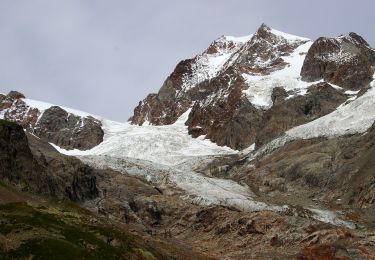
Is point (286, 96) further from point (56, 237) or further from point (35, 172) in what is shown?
point (56, 237)

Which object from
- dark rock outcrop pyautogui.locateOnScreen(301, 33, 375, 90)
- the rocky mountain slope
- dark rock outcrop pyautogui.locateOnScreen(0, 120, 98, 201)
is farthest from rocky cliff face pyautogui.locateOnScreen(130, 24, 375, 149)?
dark rock outcrop pyautogui.locateOnScreen(0, 120, 98, 201)

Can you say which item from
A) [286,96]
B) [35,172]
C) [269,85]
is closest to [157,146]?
[286,96]

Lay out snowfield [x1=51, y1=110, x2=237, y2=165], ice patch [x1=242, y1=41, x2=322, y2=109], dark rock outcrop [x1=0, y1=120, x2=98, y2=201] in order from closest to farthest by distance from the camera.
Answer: dark rock outcrop [x1=0, y1=120, x2=98, y2=201], snowfield [x1=51, y1=110, x2=237, y2=165], ice patch [x1=242, y1=41, x2=322, y2=109]

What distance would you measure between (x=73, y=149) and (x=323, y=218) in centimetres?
12166

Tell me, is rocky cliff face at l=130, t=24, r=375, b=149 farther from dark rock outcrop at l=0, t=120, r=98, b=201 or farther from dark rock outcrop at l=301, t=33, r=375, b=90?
dark rock outcrop at l=0, t=120, r=98, b=201

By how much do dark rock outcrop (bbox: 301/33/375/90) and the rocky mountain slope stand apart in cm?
37

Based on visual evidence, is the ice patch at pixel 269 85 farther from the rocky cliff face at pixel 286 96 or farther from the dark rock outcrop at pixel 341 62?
the dark rock outcrop at pixel 341 62

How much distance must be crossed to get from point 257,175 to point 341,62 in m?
73.5

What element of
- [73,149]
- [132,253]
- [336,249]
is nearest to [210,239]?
[336,249]

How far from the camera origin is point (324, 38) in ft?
610

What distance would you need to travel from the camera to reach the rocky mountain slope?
70.5m

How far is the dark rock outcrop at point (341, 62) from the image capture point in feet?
544

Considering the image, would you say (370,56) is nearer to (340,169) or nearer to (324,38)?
(324,38)

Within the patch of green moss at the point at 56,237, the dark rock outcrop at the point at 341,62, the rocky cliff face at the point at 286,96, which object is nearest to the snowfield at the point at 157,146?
the rocky cliff face at the point at 286,96
